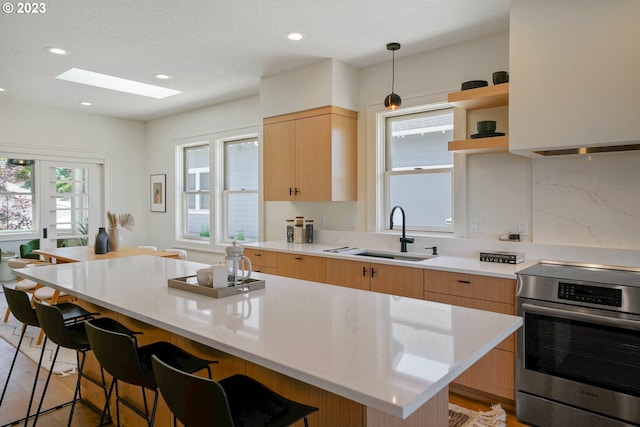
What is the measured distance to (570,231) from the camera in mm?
2965

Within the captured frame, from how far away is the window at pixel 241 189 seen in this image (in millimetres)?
5457

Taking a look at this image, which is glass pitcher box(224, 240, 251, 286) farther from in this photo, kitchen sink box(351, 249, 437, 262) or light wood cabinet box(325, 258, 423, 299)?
kitchen sink box(351, 249, 437, 262)

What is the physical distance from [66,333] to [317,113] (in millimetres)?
2792

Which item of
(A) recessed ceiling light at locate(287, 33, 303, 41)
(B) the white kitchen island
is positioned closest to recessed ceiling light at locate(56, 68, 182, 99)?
(A) recessed ceiling light at locate(287, 33, 303, 41)

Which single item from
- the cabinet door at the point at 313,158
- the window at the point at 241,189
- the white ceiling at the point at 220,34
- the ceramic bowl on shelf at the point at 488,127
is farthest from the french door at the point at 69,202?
the ceramic bowl on shelf at the point at 488,127

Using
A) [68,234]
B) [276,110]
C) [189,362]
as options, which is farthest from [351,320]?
[68,234]

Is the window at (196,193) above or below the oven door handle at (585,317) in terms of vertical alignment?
above

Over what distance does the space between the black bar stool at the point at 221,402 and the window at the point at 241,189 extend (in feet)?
13.0

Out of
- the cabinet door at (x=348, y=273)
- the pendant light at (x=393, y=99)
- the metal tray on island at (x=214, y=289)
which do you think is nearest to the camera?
the metal tray on island at (x=214, y=289)

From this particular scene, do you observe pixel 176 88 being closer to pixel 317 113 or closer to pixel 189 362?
pixel 317 113

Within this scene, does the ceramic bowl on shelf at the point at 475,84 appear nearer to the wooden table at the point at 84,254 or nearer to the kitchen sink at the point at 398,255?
the kitchen sink at the point at 398,255

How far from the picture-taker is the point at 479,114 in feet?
11.1

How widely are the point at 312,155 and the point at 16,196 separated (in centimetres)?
468

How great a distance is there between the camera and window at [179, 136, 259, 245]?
5.50 meters
